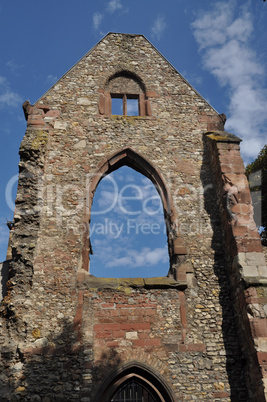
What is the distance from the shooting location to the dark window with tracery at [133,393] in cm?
661

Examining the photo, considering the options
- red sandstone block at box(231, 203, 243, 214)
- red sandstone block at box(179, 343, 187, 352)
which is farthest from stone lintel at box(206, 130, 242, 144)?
red sandstone block at box(179, 343, 187, 352)

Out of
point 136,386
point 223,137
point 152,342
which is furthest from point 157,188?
point 136,386

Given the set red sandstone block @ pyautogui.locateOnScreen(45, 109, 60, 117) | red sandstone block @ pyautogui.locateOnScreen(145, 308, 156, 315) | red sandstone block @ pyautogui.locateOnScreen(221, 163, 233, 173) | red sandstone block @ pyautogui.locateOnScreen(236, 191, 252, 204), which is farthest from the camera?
red sandstone block @ pyautogui.locateOnScreen(45, 109, 60, 117)

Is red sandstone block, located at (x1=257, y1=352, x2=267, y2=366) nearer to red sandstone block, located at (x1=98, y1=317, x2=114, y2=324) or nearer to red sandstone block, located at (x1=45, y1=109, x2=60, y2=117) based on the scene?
red sandstone block, located at (x1=98, y1=317, x2=114, y2=324)

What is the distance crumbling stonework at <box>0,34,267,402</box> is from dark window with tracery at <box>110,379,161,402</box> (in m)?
0.21

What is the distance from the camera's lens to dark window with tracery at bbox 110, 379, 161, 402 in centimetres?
661

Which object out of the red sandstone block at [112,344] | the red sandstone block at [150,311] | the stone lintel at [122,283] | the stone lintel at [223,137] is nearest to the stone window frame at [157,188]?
the stone lintel at [122,283]

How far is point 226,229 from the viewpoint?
7883 millimetres

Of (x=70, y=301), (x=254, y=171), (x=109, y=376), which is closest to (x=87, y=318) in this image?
(x=70, y=301)

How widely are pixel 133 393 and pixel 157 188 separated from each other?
4530 millimetres

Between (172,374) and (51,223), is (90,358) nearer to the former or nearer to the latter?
(172,374)

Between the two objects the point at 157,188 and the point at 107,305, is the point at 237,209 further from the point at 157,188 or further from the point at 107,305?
the point at 107,305

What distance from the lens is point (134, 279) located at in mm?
7578

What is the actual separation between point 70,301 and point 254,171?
1316cm
